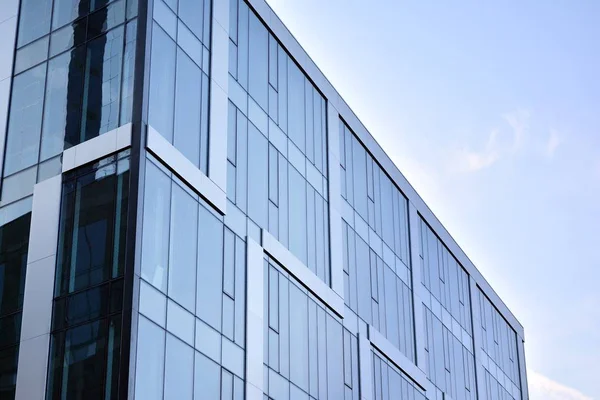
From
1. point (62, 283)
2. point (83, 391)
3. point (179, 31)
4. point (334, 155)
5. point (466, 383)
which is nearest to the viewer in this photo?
point (83, 391)

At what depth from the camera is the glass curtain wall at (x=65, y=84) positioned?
33.9 metres

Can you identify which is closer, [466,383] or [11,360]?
[11,360]

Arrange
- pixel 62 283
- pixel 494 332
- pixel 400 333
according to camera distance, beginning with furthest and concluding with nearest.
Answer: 1. pixel 494 332
2. pixel 400 333
3. pixel 62 283

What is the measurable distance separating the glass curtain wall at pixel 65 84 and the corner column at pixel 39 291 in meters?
1.10

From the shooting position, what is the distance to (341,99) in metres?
50.5

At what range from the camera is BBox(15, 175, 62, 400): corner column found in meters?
31.0

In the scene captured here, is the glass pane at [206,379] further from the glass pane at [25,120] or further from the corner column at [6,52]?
the corner column at [6,52]

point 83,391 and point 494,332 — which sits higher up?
point 494,332

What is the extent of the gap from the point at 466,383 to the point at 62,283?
3455 cm

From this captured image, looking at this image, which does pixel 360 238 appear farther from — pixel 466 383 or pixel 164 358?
pixel 164 358

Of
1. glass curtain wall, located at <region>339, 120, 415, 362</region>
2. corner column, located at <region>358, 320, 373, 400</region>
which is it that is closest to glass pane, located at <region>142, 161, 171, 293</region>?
glass curtain wall, located at <region>339, 120, 415, 362</region>

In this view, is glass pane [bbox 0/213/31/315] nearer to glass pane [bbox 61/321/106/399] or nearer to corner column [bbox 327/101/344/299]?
glass pane [bbox 61/321/106/399]

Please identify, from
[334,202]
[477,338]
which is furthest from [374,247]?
[477,338]

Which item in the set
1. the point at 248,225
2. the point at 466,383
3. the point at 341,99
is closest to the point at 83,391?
the point at 248,225
